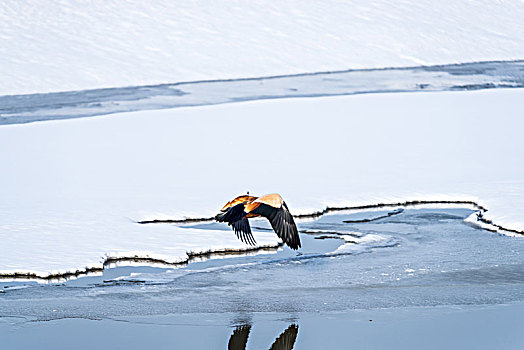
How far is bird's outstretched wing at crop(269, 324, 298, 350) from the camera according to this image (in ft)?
15.9

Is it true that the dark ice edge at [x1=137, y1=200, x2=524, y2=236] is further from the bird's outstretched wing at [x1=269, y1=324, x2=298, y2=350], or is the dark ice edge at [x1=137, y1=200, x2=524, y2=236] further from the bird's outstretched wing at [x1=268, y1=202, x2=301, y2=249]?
the bird's outstretched wing at [x1=269, y1=324, x2=298, y2=350]

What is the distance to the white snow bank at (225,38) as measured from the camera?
625 inches

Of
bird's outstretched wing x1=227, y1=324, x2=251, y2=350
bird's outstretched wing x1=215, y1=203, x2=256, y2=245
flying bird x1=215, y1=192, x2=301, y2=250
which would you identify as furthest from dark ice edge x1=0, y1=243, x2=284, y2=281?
bird's outstretched wing x1=227, y1=324, x2=251, y2=350

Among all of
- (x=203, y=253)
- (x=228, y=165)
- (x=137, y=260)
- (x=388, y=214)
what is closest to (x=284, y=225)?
(x=203, y=253)

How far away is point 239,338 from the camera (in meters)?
5.01

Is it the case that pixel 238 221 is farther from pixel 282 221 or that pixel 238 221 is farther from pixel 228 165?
pixel 228 165

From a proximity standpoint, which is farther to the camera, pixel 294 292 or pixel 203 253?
pixel 203 253

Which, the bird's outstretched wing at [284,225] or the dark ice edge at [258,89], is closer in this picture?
the bird's outstretched wing at [284,225]

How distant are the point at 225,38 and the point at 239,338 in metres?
12.9

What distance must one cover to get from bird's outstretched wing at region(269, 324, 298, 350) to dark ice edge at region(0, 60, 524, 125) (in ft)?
28.3

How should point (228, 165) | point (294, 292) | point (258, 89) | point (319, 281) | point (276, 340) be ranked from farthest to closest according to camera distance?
1. point (258, 89)
2. point (228, 165)
3. point (319, 281)
4. point (294, 292)
5. point (276, 340)

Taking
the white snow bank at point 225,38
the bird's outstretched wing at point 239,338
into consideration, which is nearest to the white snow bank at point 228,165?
the bird's outstretched wing at point 239,338

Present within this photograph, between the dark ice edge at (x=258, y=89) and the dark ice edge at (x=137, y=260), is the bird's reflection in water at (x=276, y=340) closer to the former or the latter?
the dark ice edge at (x=137, y=260)

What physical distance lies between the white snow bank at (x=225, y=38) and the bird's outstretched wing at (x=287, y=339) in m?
10.4
